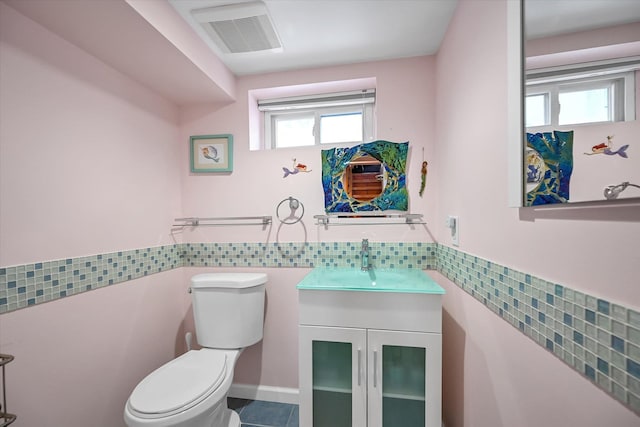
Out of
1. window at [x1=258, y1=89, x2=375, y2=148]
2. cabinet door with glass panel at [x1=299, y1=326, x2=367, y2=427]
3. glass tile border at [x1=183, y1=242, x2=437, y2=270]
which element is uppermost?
window at [x1=258, y1=89, x2=375, y2=148]

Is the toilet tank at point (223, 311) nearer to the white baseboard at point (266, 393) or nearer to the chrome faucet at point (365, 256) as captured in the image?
the white baseboard at point (266, 393)

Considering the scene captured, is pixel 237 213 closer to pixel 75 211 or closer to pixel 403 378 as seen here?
pixel 75 211

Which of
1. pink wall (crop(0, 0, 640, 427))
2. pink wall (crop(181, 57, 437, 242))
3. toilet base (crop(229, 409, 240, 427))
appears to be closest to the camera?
pink wall (crop(0, 0, 640, 427))

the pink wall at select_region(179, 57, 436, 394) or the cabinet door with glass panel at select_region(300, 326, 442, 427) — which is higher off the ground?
the pink wall at select_region(179, 57, 436, 394)

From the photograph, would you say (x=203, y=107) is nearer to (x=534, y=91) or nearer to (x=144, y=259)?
(x=144, y=259)

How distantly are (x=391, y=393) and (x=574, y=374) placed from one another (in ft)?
2.68

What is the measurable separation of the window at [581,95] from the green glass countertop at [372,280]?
0.78 m

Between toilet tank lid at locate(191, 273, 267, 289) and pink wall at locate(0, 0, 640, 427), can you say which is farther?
toilet tank lid at locate(191, 273, 267, 289)

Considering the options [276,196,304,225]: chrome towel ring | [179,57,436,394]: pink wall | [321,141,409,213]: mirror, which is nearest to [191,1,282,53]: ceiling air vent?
[179,57,436,394]: pink wall

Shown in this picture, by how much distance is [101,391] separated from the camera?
45.9 inches

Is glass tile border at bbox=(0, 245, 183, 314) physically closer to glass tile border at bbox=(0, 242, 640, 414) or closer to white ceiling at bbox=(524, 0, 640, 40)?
glass tile border at bbox=(0, 242, 640, 414)

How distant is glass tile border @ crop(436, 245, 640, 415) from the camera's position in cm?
43

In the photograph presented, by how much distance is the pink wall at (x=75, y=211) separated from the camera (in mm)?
906

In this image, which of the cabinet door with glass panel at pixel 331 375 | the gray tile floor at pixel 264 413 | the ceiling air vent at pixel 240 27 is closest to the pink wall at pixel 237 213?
the gray tile floor at pixel 264 413
